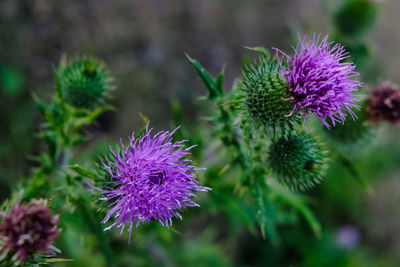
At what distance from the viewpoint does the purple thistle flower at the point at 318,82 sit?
2699mm

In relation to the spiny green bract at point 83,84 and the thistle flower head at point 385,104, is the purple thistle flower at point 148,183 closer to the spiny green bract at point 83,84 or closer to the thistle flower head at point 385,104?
the spiny green bract at point 83,84

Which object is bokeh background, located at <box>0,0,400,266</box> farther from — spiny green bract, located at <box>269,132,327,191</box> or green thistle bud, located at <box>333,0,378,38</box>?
spiny green bract, located at <box>269,132,327,191</box>

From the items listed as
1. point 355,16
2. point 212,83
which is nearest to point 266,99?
point 212,83

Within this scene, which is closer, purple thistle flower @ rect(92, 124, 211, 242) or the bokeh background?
purple thistle flower @ rect(92, 124, 211, 242)

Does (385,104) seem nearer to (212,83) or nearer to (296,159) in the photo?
(296,159)

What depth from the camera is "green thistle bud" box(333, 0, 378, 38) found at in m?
4.91

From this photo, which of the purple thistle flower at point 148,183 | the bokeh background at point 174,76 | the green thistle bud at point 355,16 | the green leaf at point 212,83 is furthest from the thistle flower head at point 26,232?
the green thistle bud at point 355,16

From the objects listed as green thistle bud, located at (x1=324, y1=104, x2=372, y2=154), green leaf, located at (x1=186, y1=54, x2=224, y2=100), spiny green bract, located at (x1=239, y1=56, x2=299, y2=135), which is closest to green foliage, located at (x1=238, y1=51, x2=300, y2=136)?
spiny green bract, located at (x1=239, y1=56, x2=299, y2=135)

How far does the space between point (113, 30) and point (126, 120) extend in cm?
176

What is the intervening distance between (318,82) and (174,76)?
4.12m

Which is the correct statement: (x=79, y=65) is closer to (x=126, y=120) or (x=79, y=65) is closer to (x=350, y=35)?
(x=126, y=120)

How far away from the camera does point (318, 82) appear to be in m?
2.71

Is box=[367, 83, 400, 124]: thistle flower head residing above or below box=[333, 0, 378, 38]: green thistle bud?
below

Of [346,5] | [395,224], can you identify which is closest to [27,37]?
[346,5]
